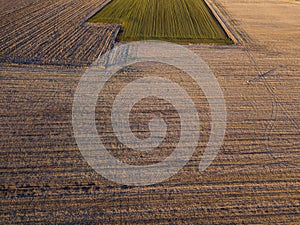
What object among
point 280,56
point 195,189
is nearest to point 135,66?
point 195,189

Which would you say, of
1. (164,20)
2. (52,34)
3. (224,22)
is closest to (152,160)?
(52,34)

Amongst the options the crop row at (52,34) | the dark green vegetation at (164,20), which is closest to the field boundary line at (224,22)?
the dark green vegetation at (164,20)

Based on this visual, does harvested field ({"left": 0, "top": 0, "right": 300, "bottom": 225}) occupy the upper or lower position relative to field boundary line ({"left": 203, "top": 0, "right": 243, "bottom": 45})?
lower

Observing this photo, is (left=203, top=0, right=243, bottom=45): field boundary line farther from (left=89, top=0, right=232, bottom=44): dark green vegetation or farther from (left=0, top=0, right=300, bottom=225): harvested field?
(left=0, top=0, right=300, bottom=225): harvested field

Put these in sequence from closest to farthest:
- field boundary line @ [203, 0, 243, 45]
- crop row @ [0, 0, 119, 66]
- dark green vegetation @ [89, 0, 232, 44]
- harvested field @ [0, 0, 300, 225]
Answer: harvested field @ [0, 0, 300, 225]
crop row @ [0, 0, 119, 66]
dark green vegetation @ [89, 0, 232, 44]
field boundary line @ [203, 0, 243, 45]

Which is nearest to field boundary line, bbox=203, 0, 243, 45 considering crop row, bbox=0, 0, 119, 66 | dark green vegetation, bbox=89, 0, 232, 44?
dark green vegetation, bbox=89, 0, 232, 44

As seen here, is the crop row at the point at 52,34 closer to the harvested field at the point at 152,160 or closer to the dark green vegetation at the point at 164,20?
the harvested field at the point at 152,160

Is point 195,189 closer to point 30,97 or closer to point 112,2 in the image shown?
point 30,97

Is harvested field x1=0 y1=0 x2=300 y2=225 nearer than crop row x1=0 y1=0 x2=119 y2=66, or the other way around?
harvested field x1=0 y1=0 x2=300 y2=225
